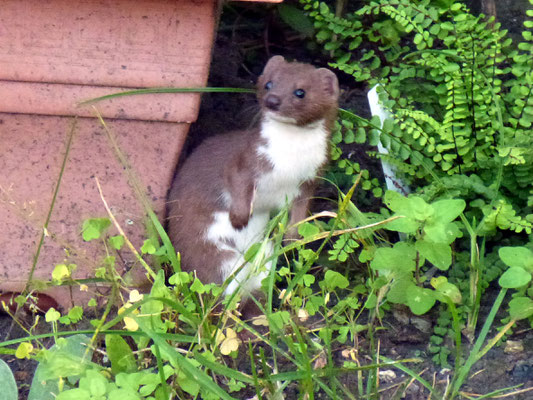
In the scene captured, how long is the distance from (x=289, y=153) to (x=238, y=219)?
34 centimetres

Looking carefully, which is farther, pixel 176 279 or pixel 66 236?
pixel 66 236

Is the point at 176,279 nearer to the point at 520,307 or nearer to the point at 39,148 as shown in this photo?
the point at 39,148

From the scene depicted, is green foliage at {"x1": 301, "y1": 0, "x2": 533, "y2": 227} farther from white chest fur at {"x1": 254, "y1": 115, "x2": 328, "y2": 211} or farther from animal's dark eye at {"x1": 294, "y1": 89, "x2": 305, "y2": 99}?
animal's dark eye at {"x1": 294, "y1": 89, "x2": 305, "y2": 99}

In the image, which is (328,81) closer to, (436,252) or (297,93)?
(297,93)

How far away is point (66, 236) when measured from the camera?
334 cm

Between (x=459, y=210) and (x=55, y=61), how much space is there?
1.47 metres

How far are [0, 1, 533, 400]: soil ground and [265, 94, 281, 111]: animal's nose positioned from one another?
0.67m

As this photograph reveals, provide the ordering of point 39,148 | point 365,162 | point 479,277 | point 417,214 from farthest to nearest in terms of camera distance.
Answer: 1. point 365,162
2. point 39,148
3. point 479,277
4. point 417,214

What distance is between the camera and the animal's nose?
122 inches

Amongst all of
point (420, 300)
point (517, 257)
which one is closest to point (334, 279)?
point (420, 300)

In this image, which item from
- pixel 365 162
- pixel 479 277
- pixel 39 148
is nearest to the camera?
pixel 479 277

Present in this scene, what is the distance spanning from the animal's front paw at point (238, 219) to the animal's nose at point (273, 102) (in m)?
0.47

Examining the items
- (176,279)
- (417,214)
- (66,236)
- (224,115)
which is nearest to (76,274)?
(66,236)

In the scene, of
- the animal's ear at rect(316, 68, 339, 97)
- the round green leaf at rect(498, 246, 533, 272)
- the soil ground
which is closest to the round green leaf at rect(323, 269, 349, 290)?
Result: the soil ground
